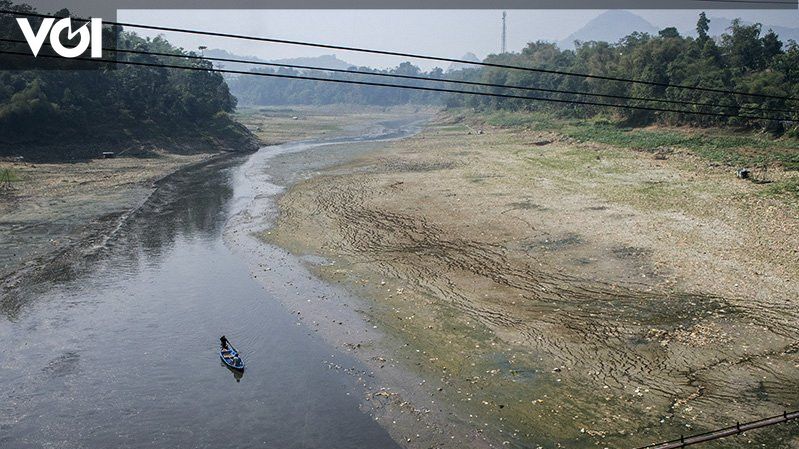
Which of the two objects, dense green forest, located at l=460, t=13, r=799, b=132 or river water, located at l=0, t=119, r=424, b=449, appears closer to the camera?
river water, located at l=0, t=119, r=424, b=449

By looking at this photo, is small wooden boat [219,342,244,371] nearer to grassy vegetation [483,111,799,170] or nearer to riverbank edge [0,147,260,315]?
riverbank edge [0,147,260,315]

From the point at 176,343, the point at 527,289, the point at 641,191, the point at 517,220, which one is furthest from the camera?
the point at 641,191

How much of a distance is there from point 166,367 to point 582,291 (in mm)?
17007

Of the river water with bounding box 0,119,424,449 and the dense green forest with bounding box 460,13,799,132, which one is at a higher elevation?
the dense green forest with bounding box 460,13,799,132

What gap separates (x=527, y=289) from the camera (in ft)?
80.4

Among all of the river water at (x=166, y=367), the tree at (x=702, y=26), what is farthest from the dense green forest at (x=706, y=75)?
the river water at (x=166, y=367)

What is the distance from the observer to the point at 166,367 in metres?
19.8

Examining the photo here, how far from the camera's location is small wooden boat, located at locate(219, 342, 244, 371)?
19.4 meters

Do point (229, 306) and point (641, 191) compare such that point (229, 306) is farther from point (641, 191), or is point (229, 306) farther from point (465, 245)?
point (641, 191)

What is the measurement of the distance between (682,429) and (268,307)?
16963mm

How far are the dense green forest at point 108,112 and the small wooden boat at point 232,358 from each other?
50467 millimetres

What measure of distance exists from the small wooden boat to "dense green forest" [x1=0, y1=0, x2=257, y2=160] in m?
50.5

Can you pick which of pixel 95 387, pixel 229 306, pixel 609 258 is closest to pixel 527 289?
pixel 609 258

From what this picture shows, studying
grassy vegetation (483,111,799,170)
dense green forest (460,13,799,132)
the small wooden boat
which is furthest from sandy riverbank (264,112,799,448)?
dense green forest (460,13,799,132)
